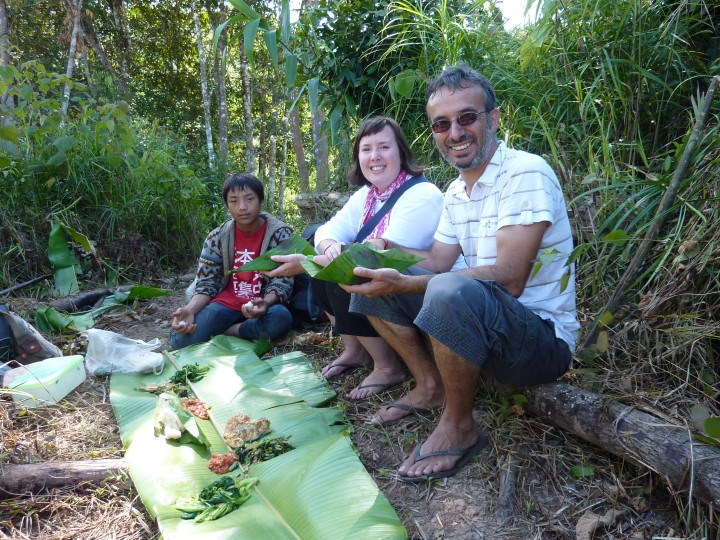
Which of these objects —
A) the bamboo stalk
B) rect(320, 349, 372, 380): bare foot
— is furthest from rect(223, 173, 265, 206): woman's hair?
the bamboo stalk

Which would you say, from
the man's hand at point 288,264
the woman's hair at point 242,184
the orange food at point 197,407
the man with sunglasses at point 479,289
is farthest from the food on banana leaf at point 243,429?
the woman's hair at point 242,184

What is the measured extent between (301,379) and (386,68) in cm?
262

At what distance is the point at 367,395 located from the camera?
251 centimetres

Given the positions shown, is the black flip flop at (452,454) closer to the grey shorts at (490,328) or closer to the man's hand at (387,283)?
the grey shorts at (490,328)

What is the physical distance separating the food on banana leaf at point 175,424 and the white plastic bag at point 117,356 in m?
0.72

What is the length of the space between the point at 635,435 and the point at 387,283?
3.01ft

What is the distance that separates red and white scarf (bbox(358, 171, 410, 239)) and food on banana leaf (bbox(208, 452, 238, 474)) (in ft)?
3.84

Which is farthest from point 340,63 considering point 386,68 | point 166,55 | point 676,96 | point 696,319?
point 166,55

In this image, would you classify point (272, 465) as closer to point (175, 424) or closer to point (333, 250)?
point (175, 424)

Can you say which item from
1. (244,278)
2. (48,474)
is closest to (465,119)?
(244,278)

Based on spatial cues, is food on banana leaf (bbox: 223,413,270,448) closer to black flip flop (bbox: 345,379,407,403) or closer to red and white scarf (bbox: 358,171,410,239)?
black flip flop (bbox: 345,379,407,403)

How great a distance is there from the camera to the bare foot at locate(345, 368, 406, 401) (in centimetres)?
252

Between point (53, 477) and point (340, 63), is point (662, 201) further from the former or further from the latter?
point (340, 63)

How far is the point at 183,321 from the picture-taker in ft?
10.9
